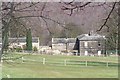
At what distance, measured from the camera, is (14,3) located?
275cm

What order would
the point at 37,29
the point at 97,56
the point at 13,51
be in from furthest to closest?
the point at 97,56 → the point at 13,51 → the point at 37,29

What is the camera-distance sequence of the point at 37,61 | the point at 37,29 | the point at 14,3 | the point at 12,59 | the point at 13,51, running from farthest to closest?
the point at 37,61, the point at 13,51, the point at 12,59, the point at 37,29, the point at 14,3

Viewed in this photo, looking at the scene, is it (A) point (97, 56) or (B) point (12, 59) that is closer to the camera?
→ (B) point (12, 59)

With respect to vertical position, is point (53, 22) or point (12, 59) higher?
point (53, 22)

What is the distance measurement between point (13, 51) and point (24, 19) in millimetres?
1749

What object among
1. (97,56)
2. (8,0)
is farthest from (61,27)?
(97,56)

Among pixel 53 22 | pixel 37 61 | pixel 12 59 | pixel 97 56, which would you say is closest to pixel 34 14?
pixel 53 22

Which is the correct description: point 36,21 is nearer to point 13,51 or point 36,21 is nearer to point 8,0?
point 8,0

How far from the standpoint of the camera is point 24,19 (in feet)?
9.98

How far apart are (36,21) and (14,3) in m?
0.31

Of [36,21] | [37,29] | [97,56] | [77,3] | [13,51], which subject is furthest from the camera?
[97,56]

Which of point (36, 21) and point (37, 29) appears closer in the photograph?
point (36, 21)

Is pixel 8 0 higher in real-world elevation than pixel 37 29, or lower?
higher

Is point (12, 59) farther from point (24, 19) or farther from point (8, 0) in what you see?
point (8, 0)
